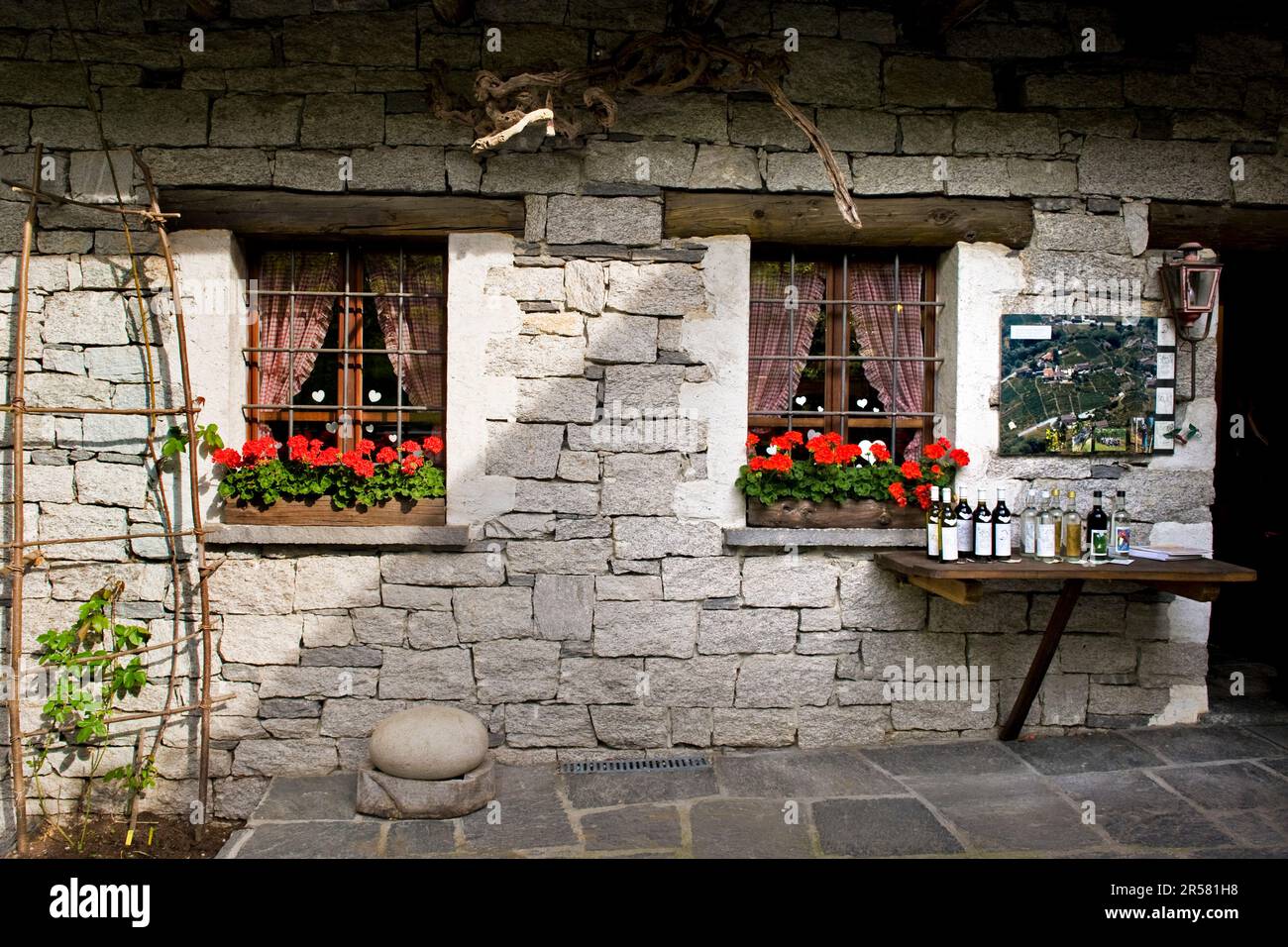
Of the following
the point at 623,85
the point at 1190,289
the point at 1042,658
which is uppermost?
the point at 623,85

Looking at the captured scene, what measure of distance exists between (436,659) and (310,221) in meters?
2.12

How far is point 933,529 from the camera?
3695mm

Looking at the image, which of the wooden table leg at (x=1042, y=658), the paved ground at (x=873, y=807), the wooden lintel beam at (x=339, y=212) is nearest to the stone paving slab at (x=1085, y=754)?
the paved ground at (x=873, y=807)

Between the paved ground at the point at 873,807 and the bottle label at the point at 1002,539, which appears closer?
the paved ground at the point at 873,807

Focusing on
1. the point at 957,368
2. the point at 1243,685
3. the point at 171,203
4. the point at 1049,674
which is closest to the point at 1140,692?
the point at 1049,674

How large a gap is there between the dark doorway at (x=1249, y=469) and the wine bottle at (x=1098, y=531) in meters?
1.70

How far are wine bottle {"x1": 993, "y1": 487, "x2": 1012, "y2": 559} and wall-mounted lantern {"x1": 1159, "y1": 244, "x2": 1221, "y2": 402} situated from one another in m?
1.22

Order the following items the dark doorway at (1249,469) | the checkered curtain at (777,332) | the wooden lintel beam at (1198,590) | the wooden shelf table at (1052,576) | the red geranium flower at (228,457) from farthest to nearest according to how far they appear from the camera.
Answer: the dark doorway at (1249,469) < the checkered curtain at (777,332) < the red geranium flower at (228,457) < the wooden lintel beam at (1198,590) < the wooden shelf table at (1052,576)

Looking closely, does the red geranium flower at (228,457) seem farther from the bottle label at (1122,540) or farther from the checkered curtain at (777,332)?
the bottle label at (1122,540)

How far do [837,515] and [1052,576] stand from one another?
95cm


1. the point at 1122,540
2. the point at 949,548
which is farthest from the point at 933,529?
the point at 1122,540

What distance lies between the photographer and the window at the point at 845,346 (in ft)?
13.4

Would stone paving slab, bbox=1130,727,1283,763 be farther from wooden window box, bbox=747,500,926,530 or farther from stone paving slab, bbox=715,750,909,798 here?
wooden window box, bbox=747,500,926,530

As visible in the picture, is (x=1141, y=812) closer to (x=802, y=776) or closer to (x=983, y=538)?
(x=983, y=538)
